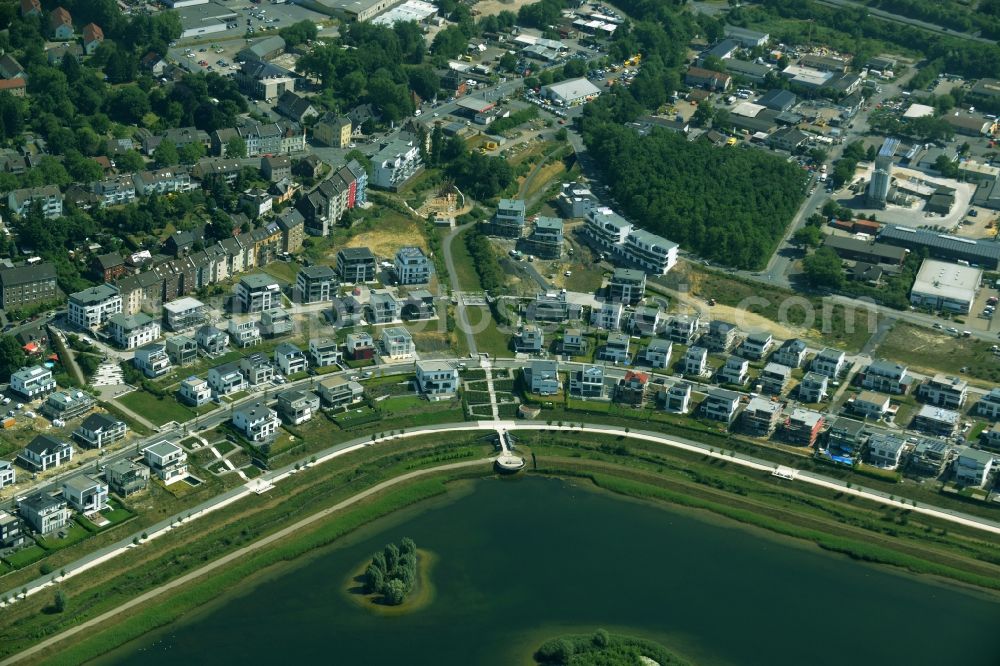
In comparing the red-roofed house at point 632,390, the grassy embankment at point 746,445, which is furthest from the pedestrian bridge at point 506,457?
the red-roofed house at point 632,390

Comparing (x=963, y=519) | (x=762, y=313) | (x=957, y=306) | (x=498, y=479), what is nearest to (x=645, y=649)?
(x=498, y=479)

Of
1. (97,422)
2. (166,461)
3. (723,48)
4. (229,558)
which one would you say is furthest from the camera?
(723,48)

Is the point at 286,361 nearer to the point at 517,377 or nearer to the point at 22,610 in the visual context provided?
the point at 517,377

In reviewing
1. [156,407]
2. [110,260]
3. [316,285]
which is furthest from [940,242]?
[110,260]

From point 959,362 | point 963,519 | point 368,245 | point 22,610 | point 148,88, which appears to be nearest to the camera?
point 22,610

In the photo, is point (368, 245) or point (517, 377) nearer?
point (517, 377)

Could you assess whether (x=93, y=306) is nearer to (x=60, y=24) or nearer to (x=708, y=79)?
(x=60, y=24)
